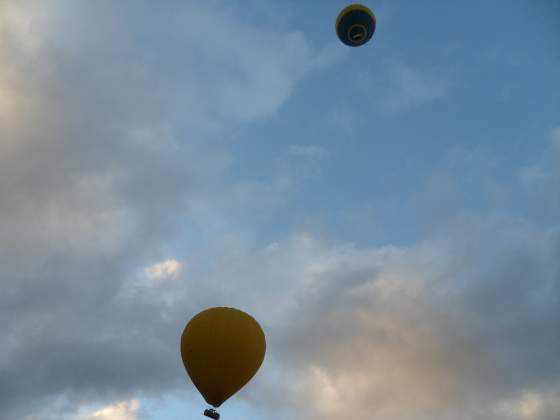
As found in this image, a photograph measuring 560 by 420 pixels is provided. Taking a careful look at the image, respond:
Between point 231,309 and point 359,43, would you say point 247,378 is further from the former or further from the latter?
point 359,43

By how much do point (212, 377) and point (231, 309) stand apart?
4838 millimetres

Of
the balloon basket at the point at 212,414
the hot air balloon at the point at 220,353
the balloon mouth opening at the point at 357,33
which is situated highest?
the balloon mouth opening at the point at 357,33

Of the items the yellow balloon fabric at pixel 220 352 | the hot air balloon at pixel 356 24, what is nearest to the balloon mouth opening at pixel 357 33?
the hot air balloon at pixel 356 24

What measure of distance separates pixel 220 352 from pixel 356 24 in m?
24.6

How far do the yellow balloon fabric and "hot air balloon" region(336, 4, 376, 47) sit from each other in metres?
21.4

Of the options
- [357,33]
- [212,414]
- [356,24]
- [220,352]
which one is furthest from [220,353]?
[356,24]

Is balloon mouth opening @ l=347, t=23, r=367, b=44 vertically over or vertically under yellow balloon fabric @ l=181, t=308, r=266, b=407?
over

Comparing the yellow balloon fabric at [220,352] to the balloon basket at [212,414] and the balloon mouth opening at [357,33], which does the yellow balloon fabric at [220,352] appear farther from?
the balloon mouth opening at [357,33]

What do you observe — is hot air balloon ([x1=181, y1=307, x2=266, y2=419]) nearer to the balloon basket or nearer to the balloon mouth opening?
the balloon basket

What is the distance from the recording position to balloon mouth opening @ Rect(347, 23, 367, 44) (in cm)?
3723

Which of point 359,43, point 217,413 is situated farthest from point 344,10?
point 217,413

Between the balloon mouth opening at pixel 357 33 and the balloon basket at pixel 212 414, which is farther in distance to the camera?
the balloon mouth opening at pixel 357 33

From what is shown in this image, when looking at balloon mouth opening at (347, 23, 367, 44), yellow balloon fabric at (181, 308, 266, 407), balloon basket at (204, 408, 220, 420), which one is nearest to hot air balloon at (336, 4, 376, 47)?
balloon mouth opening at (347, 23, 367, 44)

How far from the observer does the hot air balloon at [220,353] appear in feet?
111
